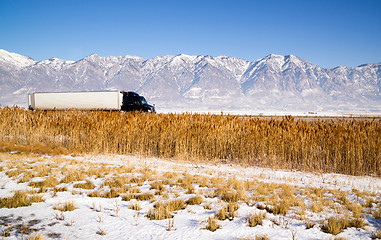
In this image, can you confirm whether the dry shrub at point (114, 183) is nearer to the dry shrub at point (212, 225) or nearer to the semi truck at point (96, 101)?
the dry shrub at point (212, 225)

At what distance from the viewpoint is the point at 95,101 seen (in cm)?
3459

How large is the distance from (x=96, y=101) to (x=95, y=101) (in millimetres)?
164

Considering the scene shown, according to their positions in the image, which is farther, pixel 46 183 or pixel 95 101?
pixel 95 101

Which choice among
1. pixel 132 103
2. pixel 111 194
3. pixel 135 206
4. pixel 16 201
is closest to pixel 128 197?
pixel 111 194

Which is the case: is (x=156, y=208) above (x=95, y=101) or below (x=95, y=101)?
below

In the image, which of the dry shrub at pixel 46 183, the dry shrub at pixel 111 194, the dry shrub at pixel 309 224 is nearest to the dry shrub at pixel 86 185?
the dry shrub at pixel 46 183

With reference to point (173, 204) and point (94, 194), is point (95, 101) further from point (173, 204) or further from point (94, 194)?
point (173, 204)

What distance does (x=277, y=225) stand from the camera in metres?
4.39

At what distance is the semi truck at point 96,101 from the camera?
32.8m

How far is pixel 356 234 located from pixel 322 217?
698 millimetres

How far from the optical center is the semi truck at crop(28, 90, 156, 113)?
32.8 m

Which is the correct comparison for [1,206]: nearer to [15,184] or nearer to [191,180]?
[15,184]

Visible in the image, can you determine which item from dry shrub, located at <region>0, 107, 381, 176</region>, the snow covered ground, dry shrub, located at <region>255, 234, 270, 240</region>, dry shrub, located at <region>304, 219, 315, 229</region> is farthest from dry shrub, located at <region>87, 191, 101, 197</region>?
dry shrub, located at <region>0, 107, 381, 176</region>

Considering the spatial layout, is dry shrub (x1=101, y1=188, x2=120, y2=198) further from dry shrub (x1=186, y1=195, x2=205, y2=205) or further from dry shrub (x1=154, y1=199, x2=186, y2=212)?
dry shrub (x1=186, y1=195, x2=205, y2=205)
